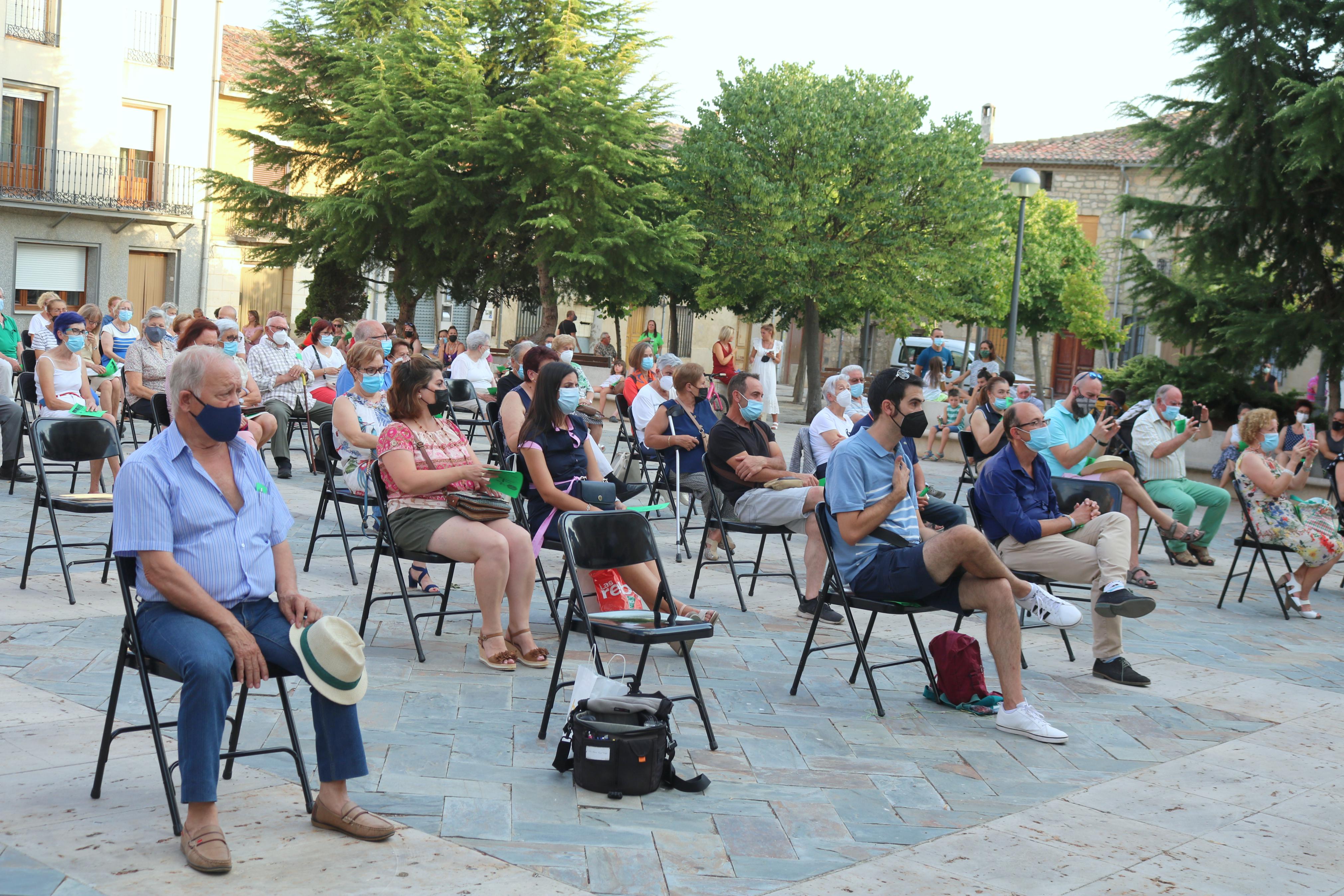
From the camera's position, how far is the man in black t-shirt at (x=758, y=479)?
7395mm

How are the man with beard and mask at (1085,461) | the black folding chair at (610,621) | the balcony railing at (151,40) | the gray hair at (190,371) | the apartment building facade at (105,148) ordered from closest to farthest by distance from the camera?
the gray hair at (190,371), the black folding chair at (610,621), the man with beard and mask at (1085,461), the apartment building facade at (105,148), the balcony railing at (151,40)

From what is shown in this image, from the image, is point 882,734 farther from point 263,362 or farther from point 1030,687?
point 263,362

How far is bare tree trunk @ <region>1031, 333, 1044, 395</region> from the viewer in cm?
4156

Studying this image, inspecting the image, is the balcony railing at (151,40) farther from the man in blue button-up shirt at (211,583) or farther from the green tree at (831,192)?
the man in blue button-up shirt at (211,583)

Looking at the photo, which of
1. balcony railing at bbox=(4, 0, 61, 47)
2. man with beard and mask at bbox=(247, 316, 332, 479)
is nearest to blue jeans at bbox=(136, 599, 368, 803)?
man with beard and mask at bbox=(247, 316, 332, 479)

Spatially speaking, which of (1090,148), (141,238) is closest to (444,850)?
(141,238)

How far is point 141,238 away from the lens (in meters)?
30.0

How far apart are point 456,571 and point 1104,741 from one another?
4167 mm

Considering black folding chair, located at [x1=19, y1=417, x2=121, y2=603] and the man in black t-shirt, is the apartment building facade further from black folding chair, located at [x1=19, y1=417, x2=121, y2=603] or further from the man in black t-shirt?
the man in black t-shirt

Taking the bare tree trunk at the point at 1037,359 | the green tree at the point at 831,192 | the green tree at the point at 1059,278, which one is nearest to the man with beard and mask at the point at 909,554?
the green tree at the point at 831,192

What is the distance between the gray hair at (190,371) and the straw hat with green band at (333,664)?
0.78 meters

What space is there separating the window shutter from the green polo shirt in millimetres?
15889

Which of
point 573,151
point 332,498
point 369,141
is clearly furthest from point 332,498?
point 369,141

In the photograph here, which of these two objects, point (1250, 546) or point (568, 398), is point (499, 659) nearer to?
point (568, 398)
